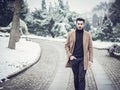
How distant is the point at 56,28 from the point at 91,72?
3788 cm

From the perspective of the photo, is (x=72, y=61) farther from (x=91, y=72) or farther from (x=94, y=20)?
(x=94, y=20)

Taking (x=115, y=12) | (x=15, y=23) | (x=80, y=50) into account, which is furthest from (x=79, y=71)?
(x=115, y=12)

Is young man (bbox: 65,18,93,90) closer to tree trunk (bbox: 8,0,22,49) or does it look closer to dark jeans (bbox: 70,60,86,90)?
dark jeans (bbox: 70,60,86,90)

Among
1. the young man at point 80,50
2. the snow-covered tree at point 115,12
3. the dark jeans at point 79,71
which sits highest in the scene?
the snow-covered tree at point 115,12

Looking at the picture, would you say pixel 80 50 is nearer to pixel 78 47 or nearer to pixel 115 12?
pixel 78 47

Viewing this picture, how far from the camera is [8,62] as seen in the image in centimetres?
1323

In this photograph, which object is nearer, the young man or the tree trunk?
the young man

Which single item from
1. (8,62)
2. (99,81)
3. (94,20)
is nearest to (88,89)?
(99,81)

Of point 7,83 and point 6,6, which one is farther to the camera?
point 6,6

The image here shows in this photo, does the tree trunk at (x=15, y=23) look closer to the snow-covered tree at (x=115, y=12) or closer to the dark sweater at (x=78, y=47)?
the dark sweater at (x=78, y=47)

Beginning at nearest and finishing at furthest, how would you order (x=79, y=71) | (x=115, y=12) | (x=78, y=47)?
(x=78, y=47) → (x=79, y=71) → (x=115, y=12)

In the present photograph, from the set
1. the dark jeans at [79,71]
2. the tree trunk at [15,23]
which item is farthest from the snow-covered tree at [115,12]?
the dark jeans at [79,71]

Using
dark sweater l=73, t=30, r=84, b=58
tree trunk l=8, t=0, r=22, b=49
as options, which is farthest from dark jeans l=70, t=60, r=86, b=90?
tree trunk l=8, t=0, r=22, b=49

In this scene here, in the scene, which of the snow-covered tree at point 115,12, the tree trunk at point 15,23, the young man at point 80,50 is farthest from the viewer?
the snow-covered tree at point 115,12
